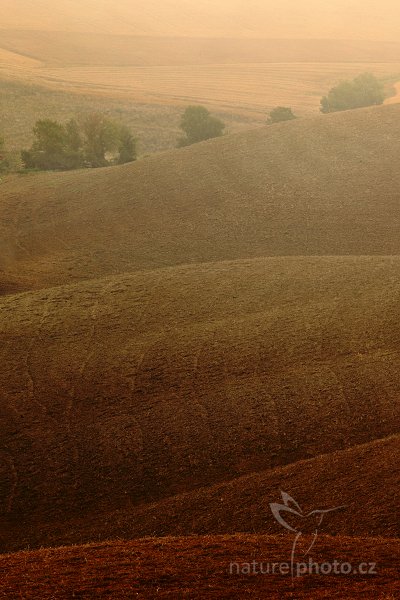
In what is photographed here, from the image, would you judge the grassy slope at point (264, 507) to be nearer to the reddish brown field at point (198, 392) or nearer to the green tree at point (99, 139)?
the reddish brown field at point (198, 392)

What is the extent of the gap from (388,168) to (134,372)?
29905mm

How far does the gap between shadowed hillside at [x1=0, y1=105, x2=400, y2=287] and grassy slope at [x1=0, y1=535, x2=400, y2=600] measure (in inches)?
855

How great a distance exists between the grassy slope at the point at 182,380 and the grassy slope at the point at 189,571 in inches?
125

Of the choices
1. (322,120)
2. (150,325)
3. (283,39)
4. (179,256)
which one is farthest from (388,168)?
(283,39)

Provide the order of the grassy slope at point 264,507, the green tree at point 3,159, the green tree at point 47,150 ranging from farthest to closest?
the green tree at point 3,159 → the green tree at point 47,150 → the grassy slope at point 264,507

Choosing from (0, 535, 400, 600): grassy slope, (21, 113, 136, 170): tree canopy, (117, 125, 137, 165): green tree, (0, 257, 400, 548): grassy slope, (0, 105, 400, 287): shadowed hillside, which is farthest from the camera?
(117, 125, 137, 165): green tree

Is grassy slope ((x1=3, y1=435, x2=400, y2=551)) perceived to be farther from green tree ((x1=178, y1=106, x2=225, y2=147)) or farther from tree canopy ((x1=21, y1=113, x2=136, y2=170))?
green tree ((x1=178, y1=106, x2=225, y2=147))

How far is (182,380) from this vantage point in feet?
74.8

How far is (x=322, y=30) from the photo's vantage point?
137750 mm

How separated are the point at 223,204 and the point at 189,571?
3365 centimetres

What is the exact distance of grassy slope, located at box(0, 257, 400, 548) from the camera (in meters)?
18.7

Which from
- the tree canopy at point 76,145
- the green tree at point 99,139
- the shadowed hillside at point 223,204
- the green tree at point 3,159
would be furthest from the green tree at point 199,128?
the green tree at point 3,159

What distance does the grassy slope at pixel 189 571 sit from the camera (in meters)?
12.1

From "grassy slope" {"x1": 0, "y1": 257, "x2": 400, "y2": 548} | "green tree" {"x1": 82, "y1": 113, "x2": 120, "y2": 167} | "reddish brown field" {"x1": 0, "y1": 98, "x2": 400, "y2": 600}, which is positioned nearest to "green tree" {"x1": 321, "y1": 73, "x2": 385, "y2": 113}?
"green tree" {"x1": 82, "y1": 113, "x2": 120, "y2": 167}
